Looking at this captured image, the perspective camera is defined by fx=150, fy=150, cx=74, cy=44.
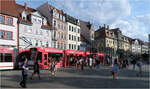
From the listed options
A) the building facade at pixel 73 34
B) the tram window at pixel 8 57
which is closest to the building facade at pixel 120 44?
the building facade at pixel 73 34

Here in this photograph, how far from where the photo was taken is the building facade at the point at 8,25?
92.1 ft

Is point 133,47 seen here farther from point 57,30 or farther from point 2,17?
point 2,17

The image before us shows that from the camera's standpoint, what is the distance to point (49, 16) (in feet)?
141

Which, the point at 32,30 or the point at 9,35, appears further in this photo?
the point at 32,30

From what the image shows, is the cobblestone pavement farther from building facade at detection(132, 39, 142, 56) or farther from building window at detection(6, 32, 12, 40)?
building facade at detection(132, 39, 142, 56)

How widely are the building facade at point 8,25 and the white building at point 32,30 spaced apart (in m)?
1.64

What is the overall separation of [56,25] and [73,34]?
29.7 ft

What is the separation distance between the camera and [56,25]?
43.7 metres

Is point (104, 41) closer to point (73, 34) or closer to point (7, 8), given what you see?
point (73, 34)

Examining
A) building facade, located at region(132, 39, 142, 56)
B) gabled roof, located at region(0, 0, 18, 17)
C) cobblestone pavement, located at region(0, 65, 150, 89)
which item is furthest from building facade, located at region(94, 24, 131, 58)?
cobblestone pavement, located at region(0, 65, 150, 89)

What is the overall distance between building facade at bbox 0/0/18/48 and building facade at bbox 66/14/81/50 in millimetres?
20541

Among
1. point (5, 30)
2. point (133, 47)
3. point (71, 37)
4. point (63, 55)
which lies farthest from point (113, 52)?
point (5, 30)

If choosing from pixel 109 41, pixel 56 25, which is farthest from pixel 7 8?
pixel 109 41

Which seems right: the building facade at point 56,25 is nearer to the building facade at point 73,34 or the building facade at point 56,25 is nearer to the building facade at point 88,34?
the building facade at point 73,34
